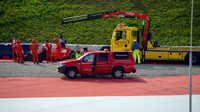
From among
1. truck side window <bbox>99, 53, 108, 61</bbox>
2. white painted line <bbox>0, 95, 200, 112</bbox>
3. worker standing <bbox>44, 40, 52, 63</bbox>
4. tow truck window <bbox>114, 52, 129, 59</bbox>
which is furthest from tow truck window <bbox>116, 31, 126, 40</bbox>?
white painted line <bbox>0, 95, 200, 112</bbox>

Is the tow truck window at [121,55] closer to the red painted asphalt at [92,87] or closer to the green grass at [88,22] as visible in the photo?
the red painted asphalt at [92,87]

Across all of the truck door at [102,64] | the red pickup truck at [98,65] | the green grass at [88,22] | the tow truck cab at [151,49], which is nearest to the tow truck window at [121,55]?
the red pickup truck at [98,65]

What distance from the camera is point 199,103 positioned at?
30.7 ft

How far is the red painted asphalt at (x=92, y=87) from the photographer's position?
1111 cm

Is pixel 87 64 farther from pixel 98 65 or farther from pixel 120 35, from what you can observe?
pixel 120 35

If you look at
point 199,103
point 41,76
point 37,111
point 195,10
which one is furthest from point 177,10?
point 37,111

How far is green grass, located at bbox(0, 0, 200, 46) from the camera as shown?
105 ft

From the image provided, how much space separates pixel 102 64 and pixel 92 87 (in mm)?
2594

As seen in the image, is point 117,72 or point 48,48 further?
point 48,48

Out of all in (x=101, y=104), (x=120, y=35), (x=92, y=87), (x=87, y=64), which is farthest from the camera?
(x=120, y=35)

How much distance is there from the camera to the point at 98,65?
14.8m

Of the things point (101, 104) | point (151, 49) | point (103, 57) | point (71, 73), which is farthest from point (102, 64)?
point (151, 49)

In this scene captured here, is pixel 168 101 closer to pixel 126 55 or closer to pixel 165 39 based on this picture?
pixel 126 55

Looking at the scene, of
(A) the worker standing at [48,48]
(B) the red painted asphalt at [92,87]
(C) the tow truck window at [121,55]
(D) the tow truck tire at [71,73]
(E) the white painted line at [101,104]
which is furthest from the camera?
(A) the worker standing at [48,48]
